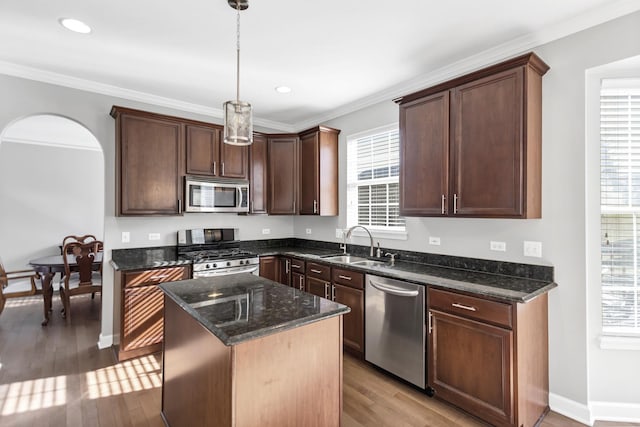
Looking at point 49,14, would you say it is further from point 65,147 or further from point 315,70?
point 65,147

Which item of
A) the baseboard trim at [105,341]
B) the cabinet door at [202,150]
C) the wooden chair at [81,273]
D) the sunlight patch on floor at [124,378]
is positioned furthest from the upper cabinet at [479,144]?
the wooden chair at [81,273]

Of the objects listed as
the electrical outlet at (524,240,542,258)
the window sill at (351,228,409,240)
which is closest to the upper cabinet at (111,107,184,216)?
the window sill at (351,228,409,240)

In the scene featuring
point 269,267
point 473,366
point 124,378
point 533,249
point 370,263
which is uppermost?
point 533,249

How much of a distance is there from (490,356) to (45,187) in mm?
7062

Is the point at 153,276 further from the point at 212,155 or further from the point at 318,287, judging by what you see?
the point at 318,287

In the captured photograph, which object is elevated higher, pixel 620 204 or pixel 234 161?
pixel 234 161

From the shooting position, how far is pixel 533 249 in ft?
7.84

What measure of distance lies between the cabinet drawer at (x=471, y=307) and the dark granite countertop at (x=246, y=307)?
3.35ft

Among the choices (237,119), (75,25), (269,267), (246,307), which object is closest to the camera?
(246,307)

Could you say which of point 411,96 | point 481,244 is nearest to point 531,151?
point 481,244

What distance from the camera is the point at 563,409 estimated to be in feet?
7.32

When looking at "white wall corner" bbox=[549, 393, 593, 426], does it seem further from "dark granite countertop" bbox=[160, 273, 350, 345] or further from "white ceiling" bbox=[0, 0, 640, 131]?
"white ceiling" bbox=[0, 0, 640, 131]

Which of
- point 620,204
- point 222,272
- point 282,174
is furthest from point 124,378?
point 620,204

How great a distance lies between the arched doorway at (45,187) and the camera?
520cm
